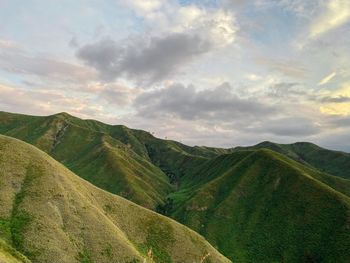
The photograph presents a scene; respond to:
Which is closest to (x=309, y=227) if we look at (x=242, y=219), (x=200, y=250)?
(x=242, y=219)

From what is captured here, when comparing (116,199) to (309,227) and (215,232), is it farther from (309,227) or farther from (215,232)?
(309,227)

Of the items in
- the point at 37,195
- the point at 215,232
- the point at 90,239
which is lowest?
the point at 215,232

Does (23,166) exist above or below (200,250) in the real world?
above

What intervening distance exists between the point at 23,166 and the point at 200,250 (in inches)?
2199

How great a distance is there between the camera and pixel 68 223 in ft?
317

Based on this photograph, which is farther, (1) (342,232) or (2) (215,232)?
(2) (215,232)

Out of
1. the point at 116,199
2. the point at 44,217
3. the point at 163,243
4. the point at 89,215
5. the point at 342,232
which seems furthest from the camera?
the point at 342,232

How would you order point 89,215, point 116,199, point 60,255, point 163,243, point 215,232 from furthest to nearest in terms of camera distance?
point 215,232, point 116,199, point 163,243, point 89,215, point 60,255

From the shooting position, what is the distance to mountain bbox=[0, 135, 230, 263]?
86438 millimetres

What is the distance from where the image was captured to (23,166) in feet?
353

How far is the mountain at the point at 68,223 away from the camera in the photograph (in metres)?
86.4

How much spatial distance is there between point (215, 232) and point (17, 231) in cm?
12300

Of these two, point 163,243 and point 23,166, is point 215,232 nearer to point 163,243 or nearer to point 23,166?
point 163,243

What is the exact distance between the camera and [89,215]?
4018 inches
